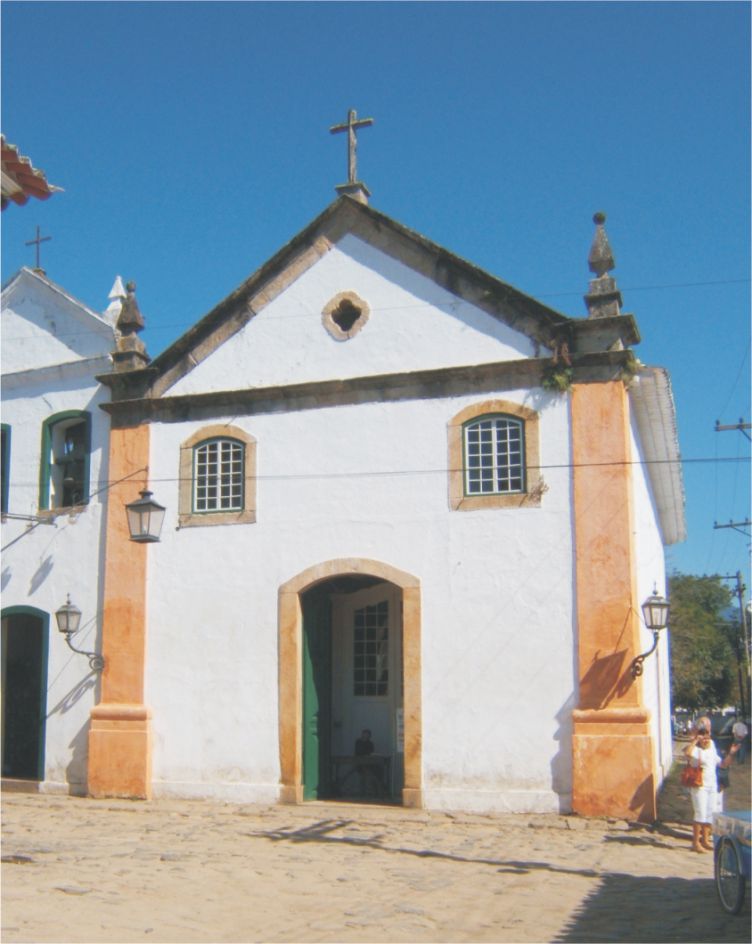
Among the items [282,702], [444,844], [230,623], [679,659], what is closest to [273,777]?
[282,702]

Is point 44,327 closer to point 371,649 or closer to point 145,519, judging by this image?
point 145,519

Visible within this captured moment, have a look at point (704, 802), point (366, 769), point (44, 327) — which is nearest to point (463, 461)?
point (366, 769)

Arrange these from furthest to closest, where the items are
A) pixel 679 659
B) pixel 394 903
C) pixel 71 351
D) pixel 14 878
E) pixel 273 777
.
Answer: pixel 679 659
pixel 71 351
pixel 273 777
pixel 14 878
pixel 394 903

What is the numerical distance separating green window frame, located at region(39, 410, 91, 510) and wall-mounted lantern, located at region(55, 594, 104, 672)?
5.62 feet

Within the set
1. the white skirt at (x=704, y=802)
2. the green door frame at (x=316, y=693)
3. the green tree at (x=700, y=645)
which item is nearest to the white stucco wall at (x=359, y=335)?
the green door frame at (x=316, y=693)

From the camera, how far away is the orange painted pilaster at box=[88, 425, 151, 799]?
14.4m

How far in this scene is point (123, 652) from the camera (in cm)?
1478

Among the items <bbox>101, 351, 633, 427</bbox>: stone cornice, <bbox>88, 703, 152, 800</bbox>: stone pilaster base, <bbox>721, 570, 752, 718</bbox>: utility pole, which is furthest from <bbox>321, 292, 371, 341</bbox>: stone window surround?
<bbox>721, 570, 752, 718</bbox>: utility pole

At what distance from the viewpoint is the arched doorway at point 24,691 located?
15555mm

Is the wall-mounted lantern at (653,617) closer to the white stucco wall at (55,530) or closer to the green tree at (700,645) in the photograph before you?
the white stucco wall at (55,530)

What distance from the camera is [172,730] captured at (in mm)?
14430

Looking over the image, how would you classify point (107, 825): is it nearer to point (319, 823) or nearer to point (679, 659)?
point (319, 823)

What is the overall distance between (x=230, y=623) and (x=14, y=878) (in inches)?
209

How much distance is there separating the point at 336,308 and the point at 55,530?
17.6 ft
